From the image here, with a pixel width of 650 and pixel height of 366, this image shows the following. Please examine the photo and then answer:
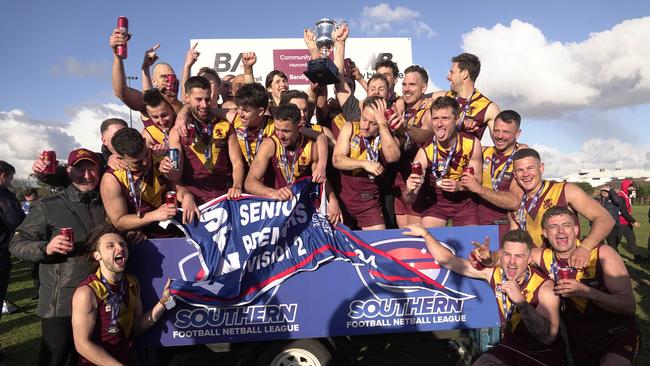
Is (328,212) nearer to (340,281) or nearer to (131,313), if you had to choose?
(340,281)

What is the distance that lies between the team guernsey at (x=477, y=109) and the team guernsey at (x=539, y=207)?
4.22 feet

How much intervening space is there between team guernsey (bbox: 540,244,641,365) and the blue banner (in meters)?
→ 0.64

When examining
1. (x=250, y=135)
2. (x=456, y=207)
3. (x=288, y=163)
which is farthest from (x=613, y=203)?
(x=250, y=135)

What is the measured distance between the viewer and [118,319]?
3.39 meters

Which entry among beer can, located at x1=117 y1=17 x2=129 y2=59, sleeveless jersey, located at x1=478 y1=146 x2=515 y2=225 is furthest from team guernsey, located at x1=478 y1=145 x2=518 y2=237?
Result: beer can, located at x1=117 y1=17 x2=129 y2=59

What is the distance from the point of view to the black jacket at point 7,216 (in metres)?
5.64

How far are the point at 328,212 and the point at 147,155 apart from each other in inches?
70.3

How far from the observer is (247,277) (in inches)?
146

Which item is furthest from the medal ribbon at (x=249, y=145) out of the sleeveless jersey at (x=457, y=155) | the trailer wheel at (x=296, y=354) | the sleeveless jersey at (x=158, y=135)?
the trailer wheel at (x=296, y=354)

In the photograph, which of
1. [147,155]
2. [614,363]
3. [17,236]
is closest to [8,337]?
[17,236]

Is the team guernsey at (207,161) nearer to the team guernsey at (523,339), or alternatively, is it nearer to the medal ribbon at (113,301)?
the medal ribbon at (113,301)

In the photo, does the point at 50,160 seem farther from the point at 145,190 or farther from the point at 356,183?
the point at 356,183

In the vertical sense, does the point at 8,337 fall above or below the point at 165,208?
below

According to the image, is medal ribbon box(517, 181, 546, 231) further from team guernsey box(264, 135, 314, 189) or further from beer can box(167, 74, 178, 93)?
beer can box(167, 74, 178, 93)
